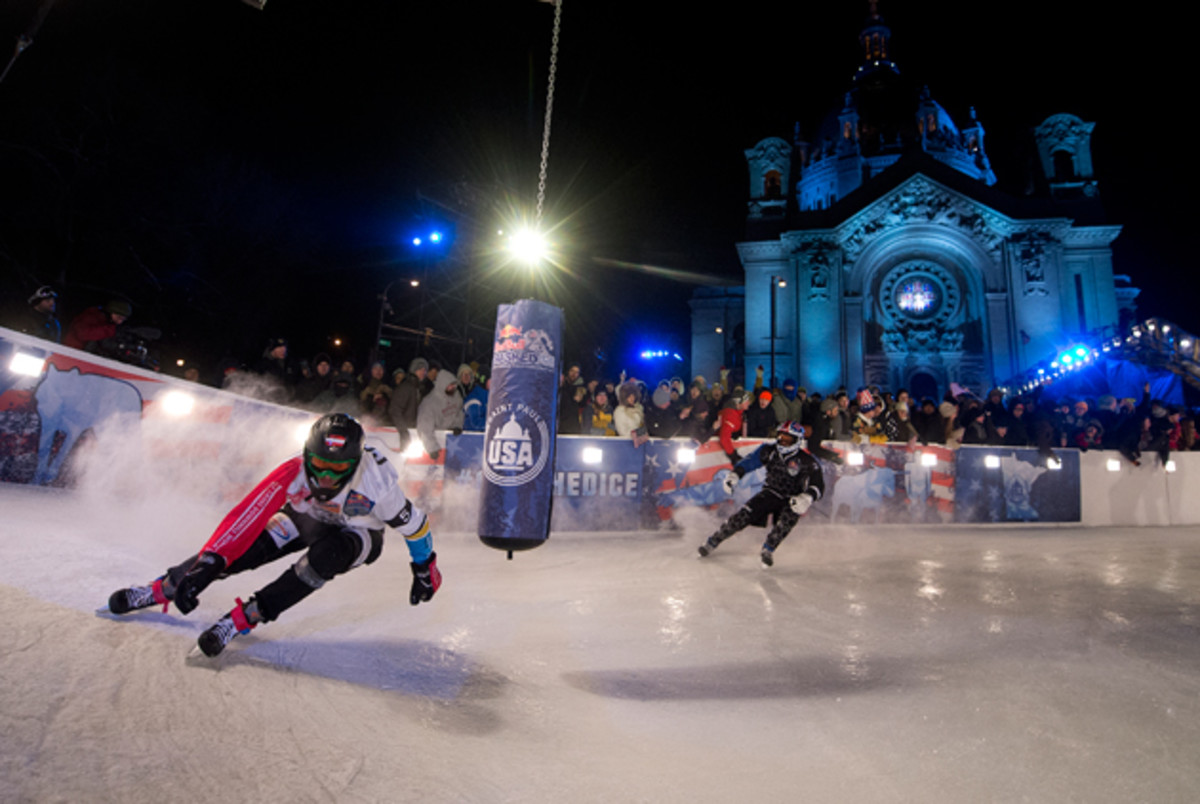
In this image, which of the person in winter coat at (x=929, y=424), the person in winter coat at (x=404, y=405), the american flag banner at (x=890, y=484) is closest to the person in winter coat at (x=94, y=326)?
the person in winter coat at (x=404, y=405)

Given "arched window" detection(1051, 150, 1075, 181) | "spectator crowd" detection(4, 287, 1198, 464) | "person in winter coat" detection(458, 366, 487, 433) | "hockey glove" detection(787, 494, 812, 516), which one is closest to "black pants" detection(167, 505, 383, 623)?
"spectator crowd" detection(4, 287, 1198, 464)

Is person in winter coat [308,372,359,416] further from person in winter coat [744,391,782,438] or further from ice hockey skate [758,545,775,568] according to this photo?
person in winter coat [744,391,782,438]

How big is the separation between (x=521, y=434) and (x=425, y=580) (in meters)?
1.41

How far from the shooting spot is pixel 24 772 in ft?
6.50

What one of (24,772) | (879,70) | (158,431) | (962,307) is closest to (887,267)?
(962,307)

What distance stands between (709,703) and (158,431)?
7.15 meters

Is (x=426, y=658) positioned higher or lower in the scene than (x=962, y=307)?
lower

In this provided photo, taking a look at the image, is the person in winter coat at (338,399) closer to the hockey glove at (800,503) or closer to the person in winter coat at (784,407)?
the hockey glove at (800,503)

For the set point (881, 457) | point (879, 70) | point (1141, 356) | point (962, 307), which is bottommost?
point (881, 457)

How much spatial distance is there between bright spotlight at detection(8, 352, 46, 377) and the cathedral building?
91.9 ft

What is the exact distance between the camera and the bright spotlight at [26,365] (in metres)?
6.05

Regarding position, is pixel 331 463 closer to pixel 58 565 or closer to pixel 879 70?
pixel 58 565

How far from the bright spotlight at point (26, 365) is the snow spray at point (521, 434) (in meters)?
5.42

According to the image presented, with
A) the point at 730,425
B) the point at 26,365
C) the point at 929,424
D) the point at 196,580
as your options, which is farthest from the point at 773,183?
the point at 196,580
